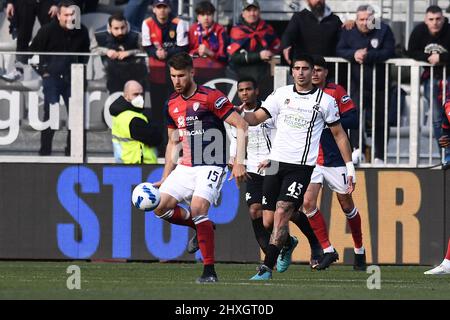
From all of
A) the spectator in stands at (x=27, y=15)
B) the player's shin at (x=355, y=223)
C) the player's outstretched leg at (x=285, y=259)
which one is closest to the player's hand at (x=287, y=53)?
the player's shin at (x=355, y=223)

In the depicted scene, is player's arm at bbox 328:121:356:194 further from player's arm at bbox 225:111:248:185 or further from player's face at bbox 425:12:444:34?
player's face at bbox 425:12:444:34

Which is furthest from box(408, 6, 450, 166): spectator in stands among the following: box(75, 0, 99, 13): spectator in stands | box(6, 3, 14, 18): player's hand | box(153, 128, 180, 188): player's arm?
box(6, 3, 14, 18): player's hand

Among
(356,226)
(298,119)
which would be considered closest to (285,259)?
(356,226)

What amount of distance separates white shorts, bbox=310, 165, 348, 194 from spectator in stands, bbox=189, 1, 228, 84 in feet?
7.89

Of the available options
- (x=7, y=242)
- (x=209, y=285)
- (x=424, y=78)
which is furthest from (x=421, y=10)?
(x=209, y=285)

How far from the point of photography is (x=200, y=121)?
14.0 meters

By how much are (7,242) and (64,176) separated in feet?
3.95

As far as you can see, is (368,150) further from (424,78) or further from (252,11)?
(252,11)

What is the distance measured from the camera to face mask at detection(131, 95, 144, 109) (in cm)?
1808

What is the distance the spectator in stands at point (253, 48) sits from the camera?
18.3 m

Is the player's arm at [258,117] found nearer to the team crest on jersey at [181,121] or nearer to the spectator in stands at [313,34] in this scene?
the team crest on jersey at [181,121]

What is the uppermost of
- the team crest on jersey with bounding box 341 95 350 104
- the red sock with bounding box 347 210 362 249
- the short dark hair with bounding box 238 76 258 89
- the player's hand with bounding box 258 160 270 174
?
the short dark hair with bounding box 238 76 258 89

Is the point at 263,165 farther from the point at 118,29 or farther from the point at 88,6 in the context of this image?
the point at 88,6

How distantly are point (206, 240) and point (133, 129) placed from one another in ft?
15.8
